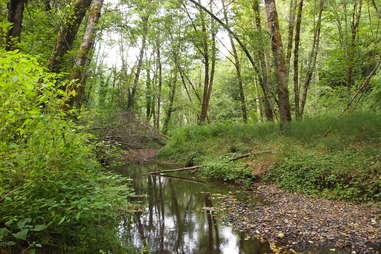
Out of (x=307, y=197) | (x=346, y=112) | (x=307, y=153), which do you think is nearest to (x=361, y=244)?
(x=307, y=197)

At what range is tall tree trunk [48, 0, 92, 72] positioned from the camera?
5.98 m

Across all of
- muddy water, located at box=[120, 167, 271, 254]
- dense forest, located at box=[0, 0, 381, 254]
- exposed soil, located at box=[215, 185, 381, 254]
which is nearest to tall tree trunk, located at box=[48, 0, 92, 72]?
dense forest, located at box=[0, 0, 381, 254]

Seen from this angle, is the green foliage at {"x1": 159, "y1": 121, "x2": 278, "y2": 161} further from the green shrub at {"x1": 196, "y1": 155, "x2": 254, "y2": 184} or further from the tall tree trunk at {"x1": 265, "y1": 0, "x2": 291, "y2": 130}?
the tall tree trunk at {"x1": 265, "y1": 0, "x2": 291, "y2": 130}

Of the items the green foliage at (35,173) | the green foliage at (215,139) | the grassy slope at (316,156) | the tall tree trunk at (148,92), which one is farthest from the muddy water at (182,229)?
the tall tree trunk at (148,92)

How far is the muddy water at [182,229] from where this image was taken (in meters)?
4.41

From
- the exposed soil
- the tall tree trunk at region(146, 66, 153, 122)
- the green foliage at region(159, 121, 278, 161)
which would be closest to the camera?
the exposed soil

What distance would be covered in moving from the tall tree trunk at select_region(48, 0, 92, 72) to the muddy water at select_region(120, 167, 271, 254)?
167 inches

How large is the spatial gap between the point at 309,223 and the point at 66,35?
713 cm

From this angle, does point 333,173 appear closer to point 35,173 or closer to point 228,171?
point 228,171

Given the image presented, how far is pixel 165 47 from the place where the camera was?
2125 cm

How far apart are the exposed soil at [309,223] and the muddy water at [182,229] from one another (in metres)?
0.42

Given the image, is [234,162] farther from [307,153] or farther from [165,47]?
[165,47]

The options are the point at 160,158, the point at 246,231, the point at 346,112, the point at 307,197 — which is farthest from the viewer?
the point at 160,158

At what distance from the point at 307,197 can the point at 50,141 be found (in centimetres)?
659
